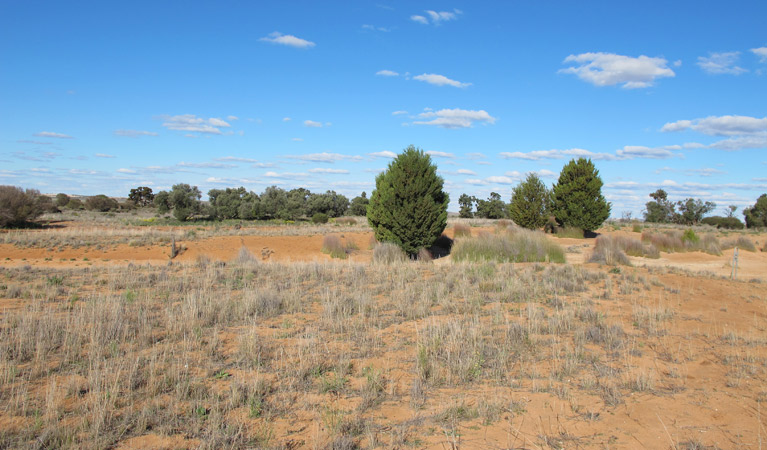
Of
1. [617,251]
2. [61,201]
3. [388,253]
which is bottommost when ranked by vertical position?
[388,253]

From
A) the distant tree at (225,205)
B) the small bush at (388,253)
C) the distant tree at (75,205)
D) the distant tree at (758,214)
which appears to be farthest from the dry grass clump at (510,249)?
the distant tree at (75,205)

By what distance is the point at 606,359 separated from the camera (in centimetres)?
591

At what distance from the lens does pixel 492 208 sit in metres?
65.4

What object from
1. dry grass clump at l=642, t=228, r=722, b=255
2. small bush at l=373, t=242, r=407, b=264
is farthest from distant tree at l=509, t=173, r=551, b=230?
small bush at l=373, t=242, r=407, b=264

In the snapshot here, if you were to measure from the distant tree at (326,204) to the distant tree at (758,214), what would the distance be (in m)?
A: 50.0

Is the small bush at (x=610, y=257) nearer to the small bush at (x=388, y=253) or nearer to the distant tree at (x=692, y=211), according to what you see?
the small bush at (x=388, y=253)

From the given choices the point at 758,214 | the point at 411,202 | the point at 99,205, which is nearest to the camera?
the point at 411,202

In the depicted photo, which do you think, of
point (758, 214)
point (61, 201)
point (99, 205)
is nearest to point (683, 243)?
point (758, 214)

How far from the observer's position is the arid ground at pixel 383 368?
3.92m

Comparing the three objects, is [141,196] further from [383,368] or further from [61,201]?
[383,368]

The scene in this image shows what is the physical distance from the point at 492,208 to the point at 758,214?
30415 mm

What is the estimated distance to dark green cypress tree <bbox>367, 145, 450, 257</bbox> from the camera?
17.8 m

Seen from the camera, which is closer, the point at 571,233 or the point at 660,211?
the point at 571,233

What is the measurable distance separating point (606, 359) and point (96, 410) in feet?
19.4
